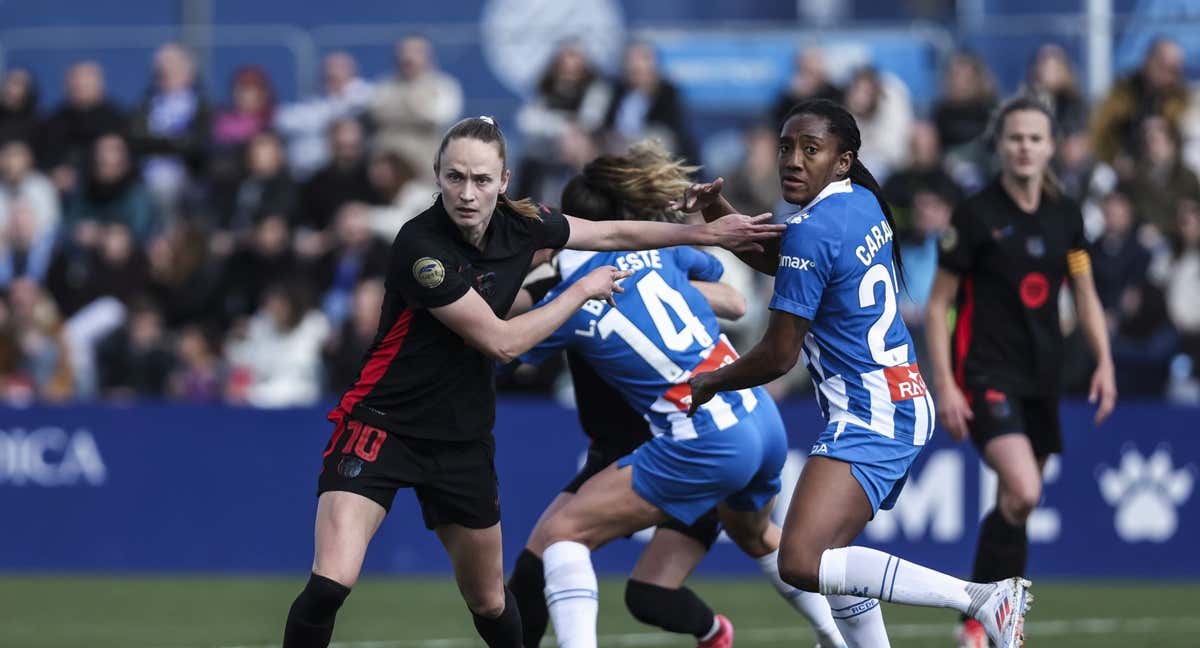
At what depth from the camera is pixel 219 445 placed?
43.3 feet

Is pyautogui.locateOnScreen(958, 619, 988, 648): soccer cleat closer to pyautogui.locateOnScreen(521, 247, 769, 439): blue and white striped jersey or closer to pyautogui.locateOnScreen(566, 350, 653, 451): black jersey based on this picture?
pyautogui.locateOnScreen(521, 247, 769, 439): blue and white striped jersey

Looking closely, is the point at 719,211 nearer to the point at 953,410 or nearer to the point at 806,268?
the point at 806,268

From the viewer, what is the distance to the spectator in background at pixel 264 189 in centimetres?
1560

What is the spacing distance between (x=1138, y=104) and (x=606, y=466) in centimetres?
831

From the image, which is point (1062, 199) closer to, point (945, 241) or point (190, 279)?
point (945, 241)

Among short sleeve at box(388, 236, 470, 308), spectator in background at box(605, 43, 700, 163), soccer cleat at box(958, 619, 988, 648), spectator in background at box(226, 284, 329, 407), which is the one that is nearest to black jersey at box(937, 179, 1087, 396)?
soccer cleat at box(958, 619, 988, 648)

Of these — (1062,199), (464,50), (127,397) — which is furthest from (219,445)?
(1062,199)

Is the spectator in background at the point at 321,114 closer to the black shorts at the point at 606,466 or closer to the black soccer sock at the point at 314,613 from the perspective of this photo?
the black shorts at the point at 606,466

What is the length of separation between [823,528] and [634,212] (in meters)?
1.75

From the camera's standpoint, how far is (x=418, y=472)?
21.7 feet

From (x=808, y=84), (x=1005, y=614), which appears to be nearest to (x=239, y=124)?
(x=808, y=84)

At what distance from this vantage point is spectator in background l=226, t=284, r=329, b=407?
1410cm

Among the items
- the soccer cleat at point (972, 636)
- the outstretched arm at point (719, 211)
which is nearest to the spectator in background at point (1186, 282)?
the soccer cleat at point (972, 636)

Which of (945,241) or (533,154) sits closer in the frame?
(945,241)
